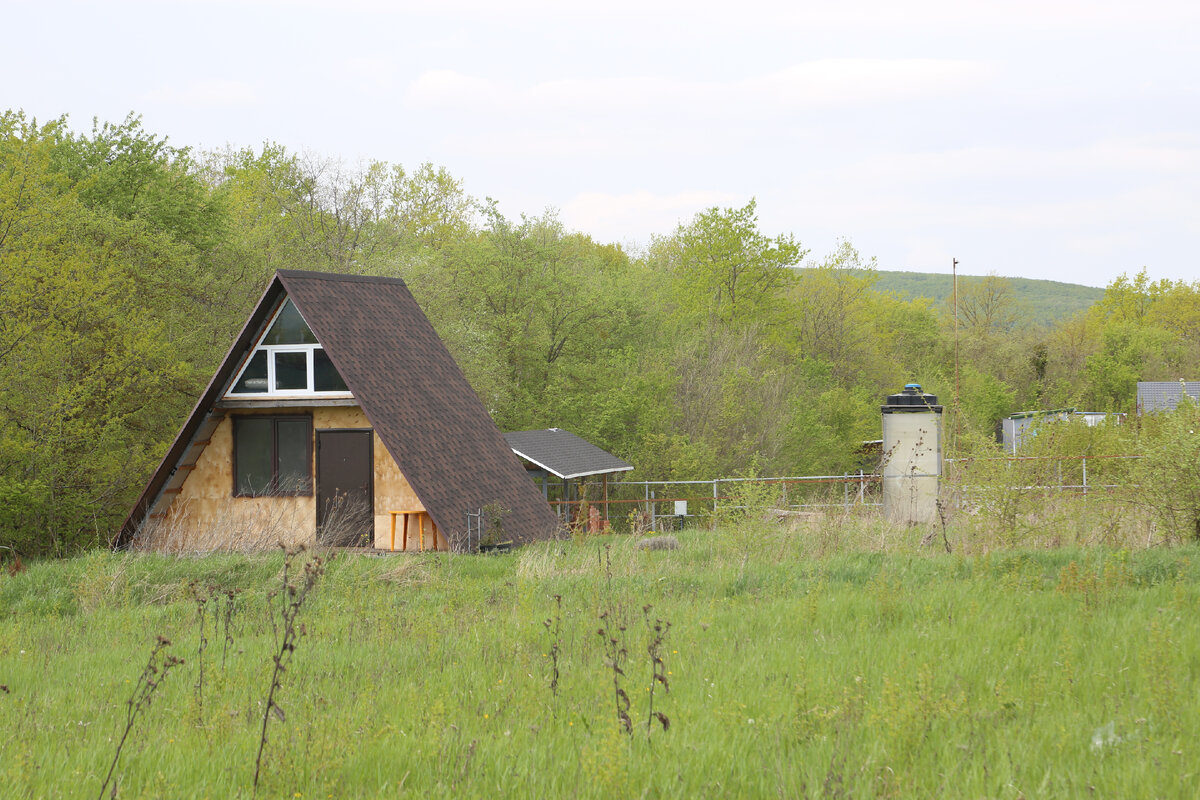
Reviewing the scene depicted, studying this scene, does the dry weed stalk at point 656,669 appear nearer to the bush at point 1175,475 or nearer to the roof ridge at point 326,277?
the bush at point 1175,475

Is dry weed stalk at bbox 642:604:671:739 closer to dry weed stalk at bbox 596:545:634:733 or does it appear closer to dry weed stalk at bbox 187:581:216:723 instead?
dry weed stalk at bbox 596:545:634:733

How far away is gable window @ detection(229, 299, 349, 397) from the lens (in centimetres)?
1830

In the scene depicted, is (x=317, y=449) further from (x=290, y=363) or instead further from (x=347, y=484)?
(x=290, y=363)

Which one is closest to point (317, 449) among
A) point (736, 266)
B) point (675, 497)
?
point (675, 497)

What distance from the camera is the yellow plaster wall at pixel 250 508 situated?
17.8 meters

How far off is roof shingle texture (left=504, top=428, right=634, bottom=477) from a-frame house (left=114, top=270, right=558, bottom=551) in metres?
6.50

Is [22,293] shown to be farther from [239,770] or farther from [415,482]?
[239,770]

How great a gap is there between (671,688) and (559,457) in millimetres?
20823

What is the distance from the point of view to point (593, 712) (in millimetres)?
5875

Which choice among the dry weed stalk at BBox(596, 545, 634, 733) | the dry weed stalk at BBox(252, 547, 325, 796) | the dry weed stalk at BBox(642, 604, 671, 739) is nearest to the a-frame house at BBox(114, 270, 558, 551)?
the dry weed stalk at BBox(596, 545, 634, 733)

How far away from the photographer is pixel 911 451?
19984 millimetres

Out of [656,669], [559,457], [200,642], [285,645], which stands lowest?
[200,642]

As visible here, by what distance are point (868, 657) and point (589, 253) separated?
49.9 metres

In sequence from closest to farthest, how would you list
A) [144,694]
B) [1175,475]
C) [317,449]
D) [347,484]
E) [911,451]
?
[144,694]
[1175,475]
[347,484]
[317,449]
[911,451]
